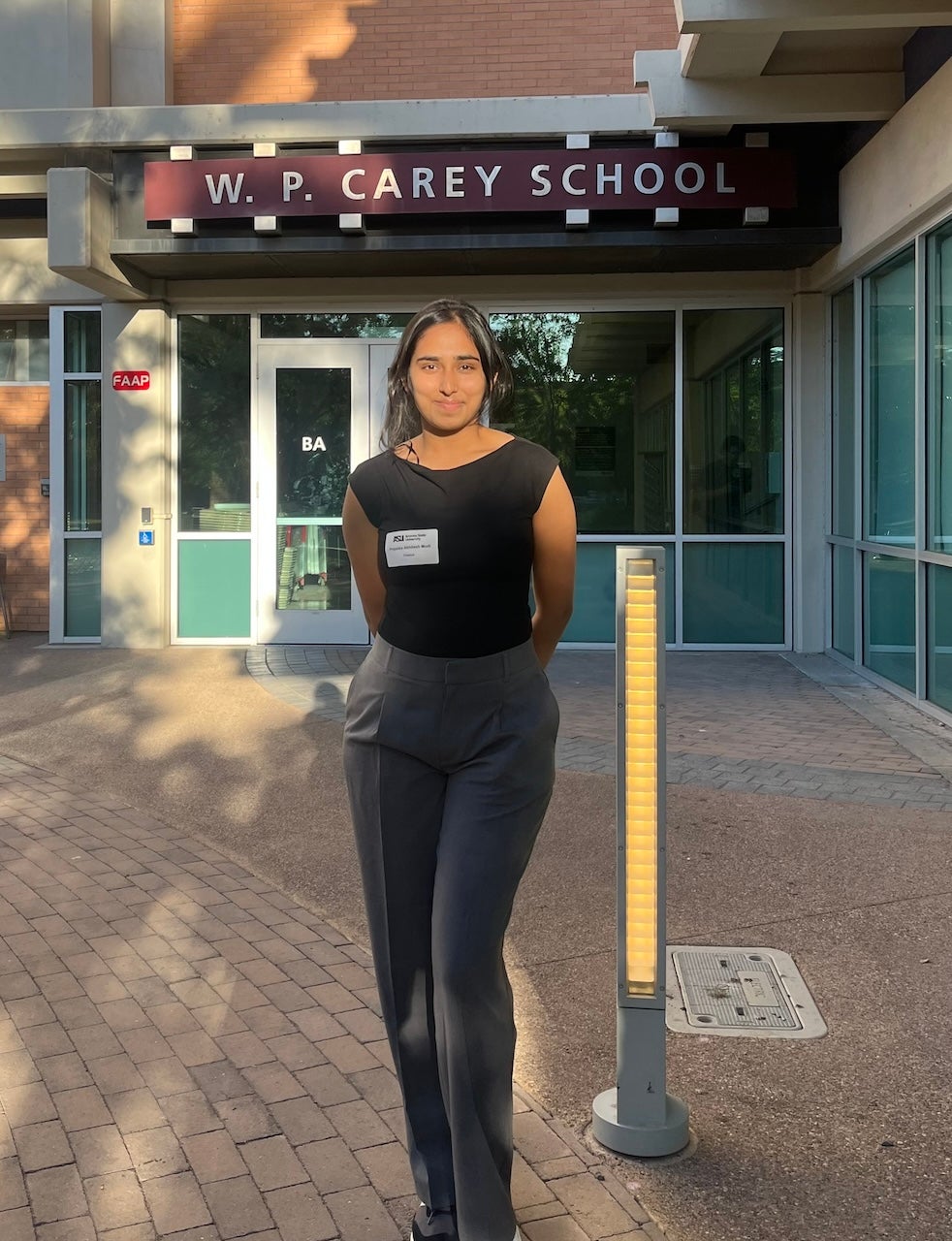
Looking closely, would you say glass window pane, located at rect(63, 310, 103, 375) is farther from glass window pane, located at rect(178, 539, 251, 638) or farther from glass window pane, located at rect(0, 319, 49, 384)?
glass window pane, located at rect(178, 539, 251, 638)

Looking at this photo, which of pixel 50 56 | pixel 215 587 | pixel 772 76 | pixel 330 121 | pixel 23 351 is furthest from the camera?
pixel 23 351

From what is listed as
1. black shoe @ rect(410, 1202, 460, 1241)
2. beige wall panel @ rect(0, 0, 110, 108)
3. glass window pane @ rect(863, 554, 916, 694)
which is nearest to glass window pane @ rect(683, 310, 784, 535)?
glass window pane @ rect(863, 554, 916, 694)

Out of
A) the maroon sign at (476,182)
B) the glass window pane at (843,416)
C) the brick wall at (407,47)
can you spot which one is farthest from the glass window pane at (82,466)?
the glass window pane at (843,416)

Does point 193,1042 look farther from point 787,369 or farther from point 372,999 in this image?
point 787,369

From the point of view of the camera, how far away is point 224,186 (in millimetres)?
10617

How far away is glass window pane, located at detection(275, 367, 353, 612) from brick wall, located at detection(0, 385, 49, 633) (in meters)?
3.01

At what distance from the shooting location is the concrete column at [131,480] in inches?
477

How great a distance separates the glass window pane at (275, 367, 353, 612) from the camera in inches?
481

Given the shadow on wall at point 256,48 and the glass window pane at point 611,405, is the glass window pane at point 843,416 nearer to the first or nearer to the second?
the glass window pane at point 611,405

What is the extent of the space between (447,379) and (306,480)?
9777mm

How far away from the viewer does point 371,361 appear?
12102mm

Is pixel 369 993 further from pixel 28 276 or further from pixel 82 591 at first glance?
pixel 28 276

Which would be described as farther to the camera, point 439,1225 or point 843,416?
point 843,416

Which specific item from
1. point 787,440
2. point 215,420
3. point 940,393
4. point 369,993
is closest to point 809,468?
point 787,440
